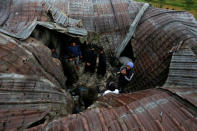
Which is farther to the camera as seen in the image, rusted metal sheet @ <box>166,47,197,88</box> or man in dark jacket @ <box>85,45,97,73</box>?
man in dark jacket @ <box>85,45,97,73</box>

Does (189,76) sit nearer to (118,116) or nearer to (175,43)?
(175,43)

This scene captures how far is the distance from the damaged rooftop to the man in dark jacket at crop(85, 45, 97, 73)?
376 mm

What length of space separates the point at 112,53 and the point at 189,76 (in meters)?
3.13

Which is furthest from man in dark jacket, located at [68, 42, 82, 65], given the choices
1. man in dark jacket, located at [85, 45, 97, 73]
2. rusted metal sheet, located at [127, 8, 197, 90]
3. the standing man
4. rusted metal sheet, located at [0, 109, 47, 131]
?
rusted metal sheet, located at [0, 109, 47, 131]

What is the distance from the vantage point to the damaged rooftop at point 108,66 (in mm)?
2025

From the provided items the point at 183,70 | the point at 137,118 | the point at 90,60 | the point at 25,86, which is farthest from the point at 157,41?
the point at 25,86

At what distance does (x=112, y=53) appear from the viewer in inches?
229

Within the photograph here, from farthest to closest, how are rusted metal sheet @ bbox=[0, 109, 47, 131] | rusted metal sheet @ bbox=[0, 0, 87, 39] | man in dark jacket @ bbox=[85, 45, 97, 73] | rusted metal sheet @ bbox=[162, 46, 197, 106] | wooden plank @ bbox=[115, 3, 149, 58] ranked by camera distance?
wooden plank @ bbox=[115, 3, 149, 58], man in dark jacket @ bbox=[85, 45, 97, 73], rusted metal sheet @ bbox=[0, 0, 87, 39], rusted metal sheet @ bbox=[162, 46, 197, 106], rusted metal sheet @ bbox=[0, 109, 47, 131]

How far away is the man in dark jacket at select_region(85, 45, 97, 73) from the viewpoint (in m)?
4.78

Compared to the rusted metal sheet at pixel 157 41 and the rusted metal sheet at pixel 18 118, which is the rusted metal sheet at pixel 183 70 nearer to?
the rusted metal sheet at pixel 157 41

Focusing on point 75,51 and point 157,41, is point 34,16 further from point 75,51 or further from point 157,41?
point 157,41

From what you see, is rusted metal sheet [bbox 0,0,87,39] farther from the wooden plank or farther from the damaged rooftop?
the wooden plank

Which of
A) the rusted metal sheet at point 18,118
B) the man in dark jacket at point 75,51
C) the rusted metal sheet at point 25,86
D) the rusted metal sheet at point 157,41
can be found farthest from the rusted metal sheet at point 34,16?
the rusted metal sheet at point 18,118

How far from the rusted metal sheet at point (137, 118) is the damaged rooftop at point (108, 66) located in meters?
0.01
